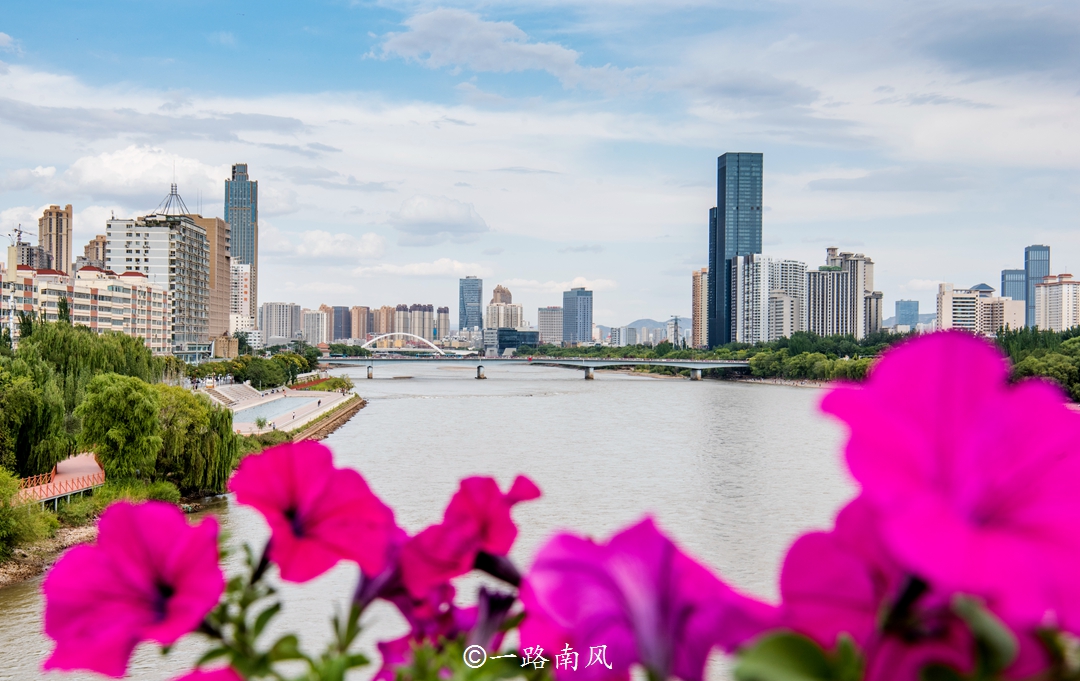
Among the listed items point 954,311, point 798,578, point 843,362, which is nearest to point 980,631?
point 798,578

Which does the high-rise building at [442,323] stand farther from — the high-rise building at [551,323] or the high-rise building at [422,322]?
the high-rise building at [551,323]

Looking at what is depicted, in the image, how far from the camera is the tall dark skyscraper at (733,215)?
87312 mm

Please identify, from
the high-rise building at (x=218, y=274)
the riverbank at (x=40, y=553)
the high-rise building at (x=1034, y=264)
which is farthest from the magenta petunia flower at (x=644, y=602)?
the high-rise building at (x=1034, y=264)

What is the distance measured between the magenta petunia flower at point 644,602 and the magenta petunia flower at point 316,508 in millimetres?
140

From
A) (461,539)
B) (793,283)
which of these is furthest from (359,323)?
(461,539)

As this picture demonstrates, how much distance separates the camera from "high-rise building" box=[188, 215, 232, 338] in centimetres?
5175

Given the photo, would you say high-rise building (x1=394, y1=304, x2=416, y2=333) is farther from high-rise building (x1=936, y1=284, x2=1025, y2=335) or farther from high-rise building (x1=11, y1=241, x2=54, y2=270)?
high-rise building (x1=936, y1=284, x2=1025, y2=335)

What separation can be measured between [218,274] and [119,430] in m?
45.8

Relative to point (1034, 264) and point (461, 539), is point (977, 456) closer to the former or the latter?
point (461, 539)

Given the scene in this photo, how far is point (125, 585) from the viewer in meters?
0.43

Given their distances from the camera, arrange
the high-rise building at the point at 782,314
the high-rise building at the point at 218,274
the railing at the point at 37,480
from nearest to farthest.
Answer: the railing at the point at 37,480, the high-rise building at the point at 218,274, the high-rise building at the point at 782,314

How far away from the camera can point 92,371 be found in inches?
516

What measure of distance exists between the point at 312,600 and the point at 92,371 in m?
7.91

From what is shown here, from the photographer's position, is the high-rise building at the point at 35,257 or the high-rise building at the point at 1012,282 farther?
the high-rise building at the point at 1012,282
